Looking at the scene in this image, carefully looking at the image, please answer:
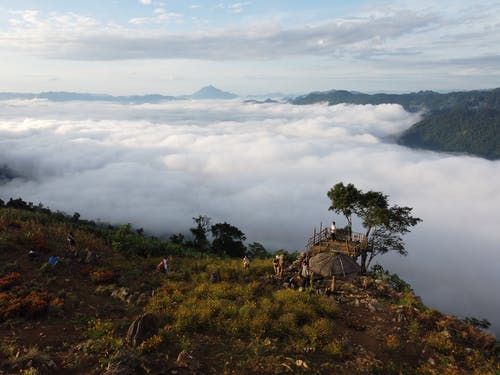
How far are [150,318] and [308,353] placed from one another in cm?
592

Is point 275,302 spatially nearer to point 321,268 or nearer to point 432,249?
point 321,268

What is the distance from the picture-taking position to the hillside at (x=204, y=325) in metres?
10.5

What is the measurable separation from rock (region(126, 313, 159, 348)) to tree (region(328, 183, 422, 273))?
23838mm

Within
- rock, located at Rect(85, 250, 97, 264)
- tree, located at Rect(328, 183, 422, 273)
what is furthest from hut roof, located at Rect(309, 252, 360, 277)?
rock, located at Rect(85, 250, 97, 264)

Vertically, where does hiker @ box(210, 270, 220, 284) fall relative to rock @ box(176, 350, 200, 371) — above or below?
below

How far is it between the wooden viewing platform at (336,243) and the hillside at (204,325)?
6204 millimetres

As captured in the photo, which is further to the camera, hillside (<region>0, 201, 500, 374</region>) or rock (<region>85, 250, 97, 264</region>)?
rock (<region>85, 250, 97, 264</region>)

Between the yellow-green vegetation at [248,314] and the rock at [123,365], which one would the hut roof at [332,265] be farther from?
the rock at [123,365]

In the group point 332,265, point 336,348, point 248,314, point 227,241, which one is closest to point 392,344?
point 336,348

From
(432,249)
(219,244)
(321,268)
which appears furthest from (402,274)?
(321,268)

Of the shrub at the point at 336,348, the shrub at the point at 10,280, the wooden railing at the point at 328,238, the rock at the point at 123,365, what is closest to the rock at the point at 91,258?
the shrub at the point at 10,280

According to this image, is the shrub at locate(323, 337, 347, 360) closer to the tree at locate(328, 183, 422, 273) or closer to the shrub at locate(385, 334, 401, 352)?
the shrub at locate(385, 334, 401, 352)

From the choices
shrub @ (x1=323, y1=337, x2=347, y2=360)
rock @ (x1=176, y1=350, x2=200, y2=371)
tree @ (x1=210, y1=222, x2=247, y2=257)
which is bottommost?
tree @ (x1=210, y1=222, x2=247, y2=257)

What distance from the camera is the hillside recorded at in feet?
34.6
